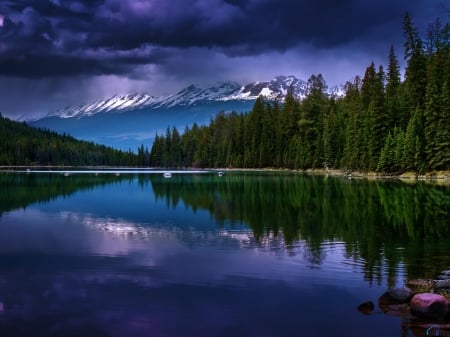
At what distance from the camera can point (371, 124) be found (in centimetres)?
10362

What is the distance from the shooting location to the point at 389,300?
52.2 feet

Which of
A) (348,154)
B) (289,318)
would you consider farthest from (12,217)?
(348,154)

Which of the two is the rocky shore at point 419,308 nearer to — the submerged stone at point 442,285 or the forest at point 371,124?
the submerged stone at point 442,285

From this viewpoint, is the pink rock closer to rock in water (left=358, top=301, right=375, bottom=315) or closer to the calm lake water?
the calm lake water

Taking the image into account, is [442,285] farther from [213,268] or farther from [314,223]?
[314,223]

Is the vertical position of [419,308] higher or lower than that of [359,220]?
lower

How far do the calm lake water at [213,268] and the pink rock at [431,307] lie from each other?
61 cm

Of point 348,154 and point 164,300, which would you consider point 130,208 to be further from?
point 348,154

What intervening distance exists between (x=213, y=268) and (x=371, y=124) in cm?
8792

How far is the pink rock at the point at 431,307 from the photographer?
1427 cm

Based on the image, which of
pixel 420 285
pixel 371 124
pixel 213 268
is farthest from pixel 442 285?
pixel 371 124

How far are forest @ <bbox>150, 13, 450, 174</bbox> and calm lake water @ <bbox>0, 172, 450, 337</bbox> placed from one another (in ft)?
156

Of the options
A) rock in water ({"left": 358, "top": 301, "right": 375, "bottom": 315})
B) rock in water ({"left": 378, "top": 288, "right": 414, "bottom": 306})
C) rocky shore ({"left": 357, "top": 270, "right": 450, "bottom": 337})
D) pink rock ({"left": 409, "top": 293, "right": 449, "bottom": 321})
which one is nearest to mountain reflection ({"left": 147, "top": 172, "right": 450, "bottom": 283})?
rock in water ({"left": 378, "top": 288, "right": 414, "bottom": 306})

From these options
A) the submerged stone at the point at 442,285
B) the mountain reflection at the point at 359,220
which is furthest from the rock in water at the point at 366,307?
the mountain reflection at the point at 359,220
